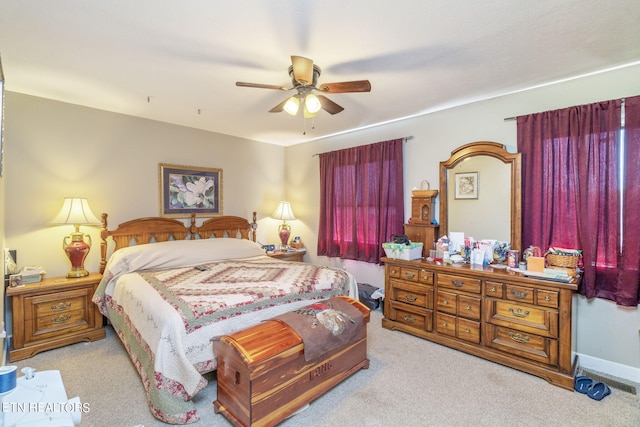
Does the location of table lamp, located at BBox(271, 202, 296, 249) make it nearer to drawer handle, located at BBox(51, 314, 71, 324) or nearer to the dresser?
the dresser

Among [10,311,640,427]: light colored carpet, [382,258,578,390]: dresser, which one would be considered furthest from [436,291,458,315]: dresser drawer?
[10,311,640,427]: light colored carpet

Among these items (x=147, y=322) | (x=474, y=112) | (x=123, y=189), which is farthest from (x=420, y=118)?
(x=123, y=189)

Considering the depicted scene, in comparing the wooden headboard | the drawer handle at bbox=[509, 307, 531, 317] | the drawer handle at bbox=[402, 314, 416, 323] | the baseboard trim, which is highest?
the wooden headboard

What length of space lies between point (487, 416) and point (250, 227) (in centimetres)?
381

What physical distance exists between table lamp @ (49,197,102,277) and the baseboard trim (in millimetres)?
4917

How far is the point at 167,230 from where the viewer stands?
12.9ft

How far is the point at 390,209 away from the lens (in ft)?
12.9

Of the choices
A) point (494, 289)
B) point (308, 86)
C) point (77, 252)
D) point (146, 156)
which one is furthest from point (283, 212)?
point (494, 289)

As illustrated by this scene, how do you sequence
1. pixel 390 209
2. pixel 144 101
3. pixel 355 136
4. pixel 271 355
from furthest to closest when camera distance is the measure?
1. pixel 355 136
2. pixel 390 209
3. pixel 144 101
4. pixel 271 355

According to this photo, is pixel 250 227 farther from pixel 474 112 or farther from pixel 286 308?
pixel 474 112

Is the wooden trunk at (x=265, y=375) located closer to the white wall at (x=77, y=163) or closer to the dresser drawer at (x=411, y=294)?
the dresser drawer at (x=411, y=294)

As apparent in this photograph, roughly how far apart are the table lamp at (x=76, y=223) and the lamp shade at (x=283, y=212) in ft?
8.04

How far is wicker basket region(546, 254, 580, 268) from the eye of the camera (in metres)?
2.46

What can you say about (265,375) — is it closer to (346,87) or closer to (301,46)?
(346,87)
